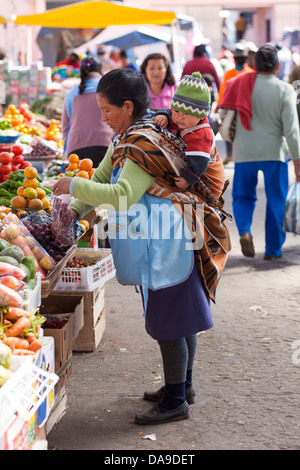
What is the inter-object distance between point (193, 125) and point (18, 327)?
1241 mm

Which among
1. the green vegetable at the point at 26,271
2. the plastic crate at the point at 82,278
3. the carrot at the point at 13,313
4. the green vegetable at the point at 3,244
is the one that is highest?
the green vegetable at the point at 3,244

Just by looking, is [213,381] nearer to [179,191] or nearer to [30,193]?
[179,191]

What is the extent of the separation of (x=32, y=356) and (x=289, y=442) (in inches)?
55.4

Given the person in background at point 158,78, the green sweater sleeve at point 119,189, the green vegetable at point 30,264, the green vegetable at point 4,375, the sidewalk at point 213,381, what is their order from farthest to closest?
→ the person in background at point 158,78
the sidewalk at point 213,381
the green vegetable at point 30,264
the green sweater sleeve at point 119,189
the green vegetable at point 4,375

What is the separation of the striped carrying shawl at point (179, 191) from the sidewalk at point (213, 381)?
701mm

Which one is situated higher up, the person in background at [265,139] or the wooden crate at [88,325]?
the person in background at [265,139]

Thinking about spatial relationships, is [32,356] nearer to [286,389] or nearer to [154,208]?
[154,208]

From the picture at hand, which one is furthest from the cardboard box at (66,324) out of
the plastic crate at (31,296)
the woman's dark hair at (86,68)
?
the woman's dark hair at (86,68)

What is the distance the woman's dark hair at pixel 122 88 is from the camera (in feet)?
10.9

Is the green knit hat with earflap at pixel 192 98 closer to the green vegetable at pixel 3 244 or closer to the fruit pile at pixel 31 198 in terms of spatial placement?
the green vegetable at pixel 3 244

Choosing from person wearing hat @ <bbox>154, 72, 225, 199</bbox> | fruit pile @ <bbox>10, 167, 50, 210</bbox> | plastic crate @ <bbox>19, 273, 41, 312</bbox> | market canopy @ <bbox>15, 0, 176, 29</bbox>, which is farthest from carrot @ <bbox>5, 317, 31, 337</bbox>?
market canopy @ <bbox>15, 0, 176, 29</bbox>

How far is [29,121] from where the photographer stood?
35.6 ft

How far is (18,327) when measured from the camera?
3.01 m
